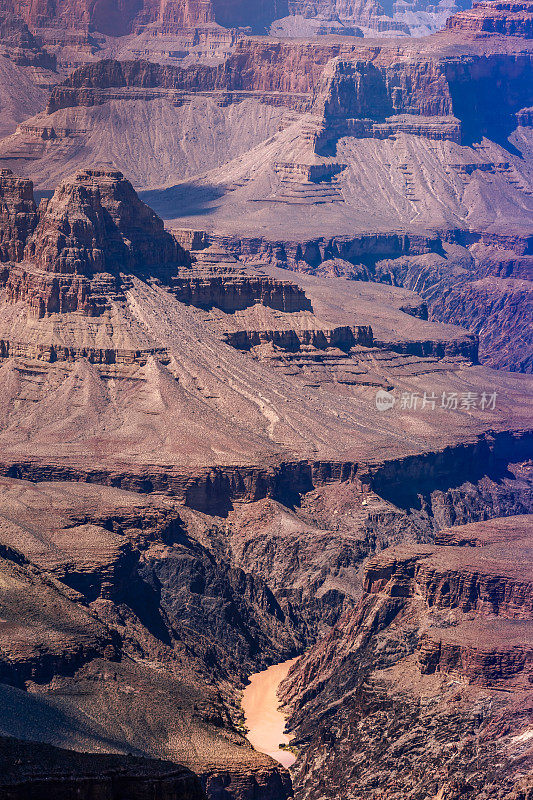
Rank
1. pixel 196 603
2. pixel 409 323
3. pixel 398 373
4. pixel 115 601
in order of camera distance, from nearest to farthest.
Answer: pixel 115 601 < pixel 196 603 < pixel 398 373 < pixel 409 323

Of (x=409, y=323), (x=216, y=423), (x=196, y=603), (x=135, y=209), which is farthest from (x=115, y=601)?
(x=409, y=323)

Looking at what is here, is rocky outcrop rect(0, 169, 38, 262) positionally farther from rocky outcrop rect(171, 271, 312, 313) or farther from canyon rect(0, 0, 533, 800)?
rocky outcrop rect(171, 271, 312, 313)

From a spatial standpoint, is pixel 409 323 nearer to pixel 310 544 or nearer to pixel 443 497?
pixel 443 497

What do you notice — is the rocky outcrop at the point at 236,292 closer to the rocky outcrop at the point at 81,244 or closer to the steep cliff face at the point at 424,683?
the rocky outcrop at the point at 81,244

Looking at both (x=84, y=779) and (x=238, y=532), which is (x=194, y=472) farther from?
(x=84, y=779)

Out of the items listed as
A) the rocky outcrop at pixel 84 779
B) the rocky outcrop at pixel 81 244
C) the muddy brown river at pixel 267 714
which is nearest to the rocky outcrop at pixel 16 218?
the rocky outcrop at pixel 81 244

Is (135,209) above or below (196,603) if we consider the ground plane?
above

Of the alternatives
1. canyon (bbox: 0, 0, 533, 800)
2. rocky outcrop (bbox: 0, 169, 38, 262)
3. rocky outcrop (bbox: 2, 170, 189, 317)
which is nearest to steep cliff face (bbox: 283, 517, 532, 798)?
canyon (bbox: 0, 0, 533, 800)

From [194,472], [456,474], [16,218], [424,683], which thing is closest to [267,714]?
[424,683]

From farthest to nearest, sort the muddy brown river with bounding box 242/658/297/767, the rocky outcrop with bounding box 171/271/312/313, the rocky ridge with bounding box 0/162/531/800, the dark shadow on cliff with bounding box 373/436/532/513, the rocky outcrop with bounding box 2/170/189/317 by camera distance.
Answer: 1. the rocky outcrop with bounding box 171/271/312/313
2. the rocky outcrop with bounding box 2/170/189/317
3. the dark shadow on cliff with bounding box 373/436/532/513
4. the muddy brown river with bounding box 242/658/297/767
5. the rocky ridge with bounding box 0/162/531/800
